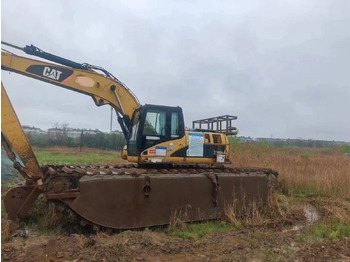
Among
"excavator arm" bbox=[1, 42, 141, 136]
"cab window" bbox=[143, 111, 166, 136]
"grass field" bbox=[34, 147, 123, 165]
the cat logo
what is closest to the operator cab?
"cab window" bbox=[143, 111, 166, 136]

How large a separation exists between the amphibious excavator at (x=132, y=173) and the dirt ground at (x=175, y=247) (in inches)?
21.4

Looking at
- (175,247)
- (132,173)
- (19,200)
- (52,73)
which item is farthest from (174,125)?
(19,200)

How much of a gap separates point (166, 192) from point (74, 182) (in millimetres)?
1890

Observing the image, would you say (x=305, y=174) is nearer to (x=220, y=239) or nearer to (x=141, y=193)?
(x=220, y=239)

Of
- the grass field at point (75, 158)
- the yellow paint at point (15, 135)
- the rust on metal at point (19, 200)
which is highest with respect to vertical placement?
the yellow paint at point (15, 135)

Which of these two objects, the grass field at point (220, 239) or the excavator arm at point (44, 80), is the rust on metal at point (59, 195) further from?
the grass field at point (220, 239)

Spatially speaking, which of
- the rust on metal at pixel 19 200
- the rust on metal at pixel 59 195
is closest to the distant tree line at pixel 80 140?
the rust on metal at pixel 19 200

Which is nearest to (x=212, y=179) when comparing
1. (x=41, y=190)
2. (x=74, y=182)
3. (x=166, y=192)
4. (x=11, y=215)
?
(x=166, y=192)

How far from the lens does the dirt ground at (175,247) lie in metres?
4.74

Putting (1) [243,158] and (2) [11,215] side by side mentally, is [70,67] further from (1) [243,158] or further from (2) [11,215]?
(1) [243,158]

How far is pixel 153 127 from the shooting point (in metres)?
7.84

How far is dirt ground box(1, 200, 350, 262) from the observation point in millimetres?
4742

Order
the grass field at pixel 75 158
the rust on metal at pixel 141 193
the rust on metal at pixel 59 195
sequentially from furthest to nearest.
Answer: the grass field at pixel 75 158
the rust on metal at pixel 141 193
the rust on metal at pixel 59 195

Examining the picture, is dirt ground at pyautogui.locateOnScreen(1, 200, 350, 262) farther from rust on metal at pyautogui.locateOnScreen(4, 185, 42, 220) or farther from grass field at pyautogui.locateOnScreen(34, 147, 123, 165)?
grass field at pyautogui.locateOnScreen(34, 147, 123, 165)
